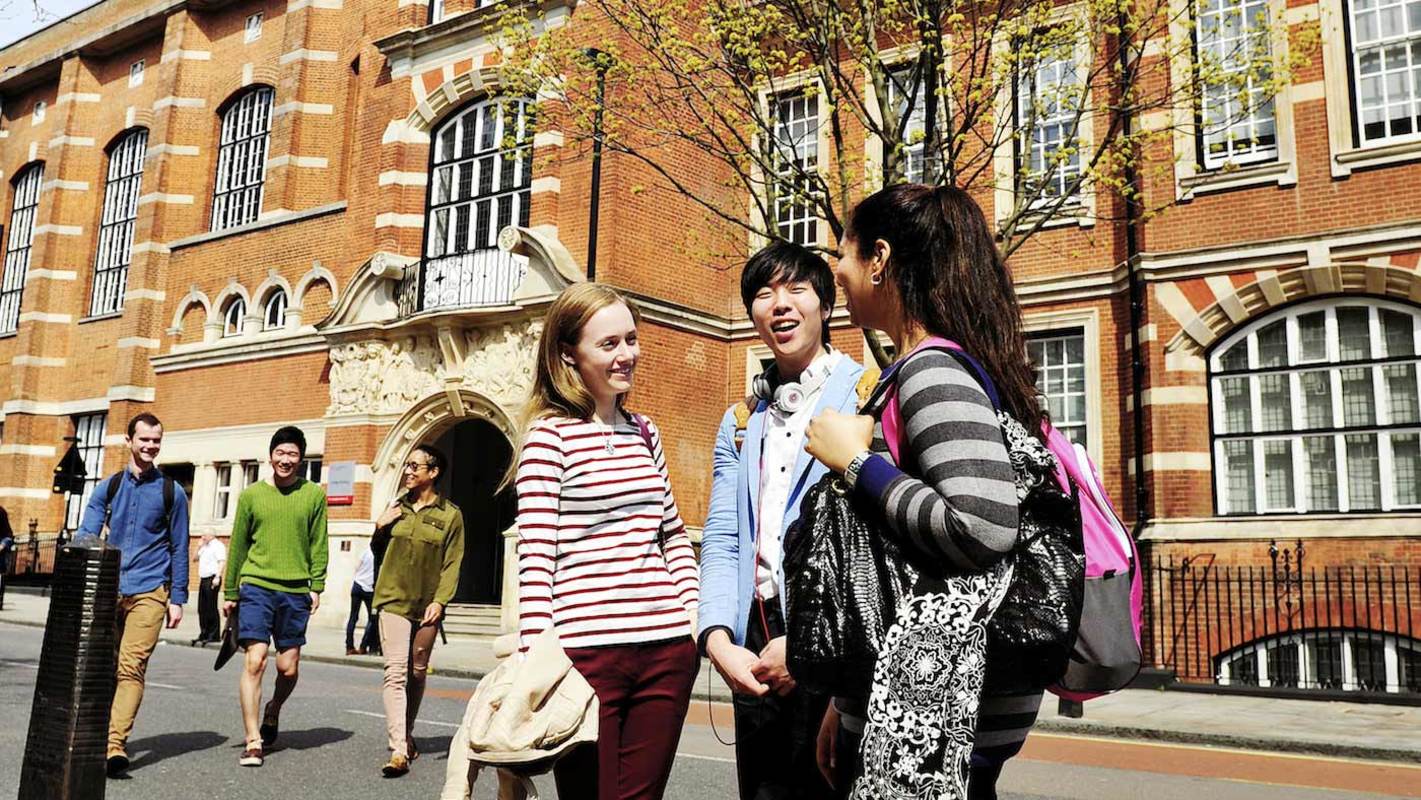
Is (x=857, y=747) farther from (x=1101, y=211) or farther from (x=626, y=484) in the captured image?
(x=1101, y=211)

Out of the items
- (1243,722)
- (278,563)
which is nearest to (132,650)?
(278,563)

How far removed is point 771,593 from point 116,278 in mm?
30548

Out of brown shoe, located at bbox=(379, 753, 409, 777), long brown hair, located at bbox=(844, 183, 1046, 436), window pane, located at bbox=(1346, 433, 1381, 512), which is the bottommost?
brown shoe, located at bbox=(379, 753, 409, 777)

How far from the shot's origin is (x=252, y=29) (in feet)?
89.6

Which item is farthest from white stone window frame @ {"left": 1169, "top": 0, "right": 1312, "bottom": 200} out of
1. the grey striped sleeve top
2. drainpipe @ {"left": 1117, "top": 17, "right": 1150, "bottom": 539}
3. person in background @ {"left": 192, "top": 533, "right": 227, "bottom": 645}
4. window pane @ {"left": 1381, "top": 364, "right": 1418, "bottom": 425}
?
person in background @ {"left": 192, "top": 533, "right": 227, "bottom": 645}

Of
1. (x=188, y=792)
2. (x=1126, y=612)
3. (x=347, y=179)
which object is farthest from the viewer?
(x=347, y=179)

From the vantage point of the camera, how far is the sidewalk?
9609mm

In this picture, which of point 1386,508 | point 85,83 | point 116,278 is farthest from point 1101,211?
point 85,83

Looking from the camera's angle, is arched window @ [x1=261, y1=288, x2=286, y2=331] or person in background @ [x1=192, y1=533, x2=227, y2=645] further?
arched window @ [x1=261, y1=288, x2=286, y2=331]

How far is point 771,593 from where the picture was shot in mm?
3080

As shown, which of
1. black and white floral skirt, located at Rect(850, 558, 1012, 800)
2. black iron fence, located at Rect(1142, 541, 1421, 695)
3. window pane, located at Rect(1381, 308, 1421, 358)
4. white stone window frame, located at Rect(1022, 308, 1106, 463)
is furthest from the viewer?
white stone window frame, located at Rect(1022, 308, 1106, 463)

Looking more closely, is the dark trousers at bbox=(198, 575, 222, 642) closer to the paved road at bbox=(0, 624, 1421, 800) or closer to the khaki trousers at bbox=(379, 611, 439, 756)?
the paved road at bbox=(0, 624, 1421, 800)

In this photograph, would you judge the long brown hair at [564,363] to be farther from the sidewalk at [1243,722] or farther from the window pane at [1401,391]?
the window pane at [1401,391]

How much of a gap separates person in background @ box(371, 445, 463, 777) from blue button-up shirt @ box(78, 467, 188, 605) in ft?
3.95
